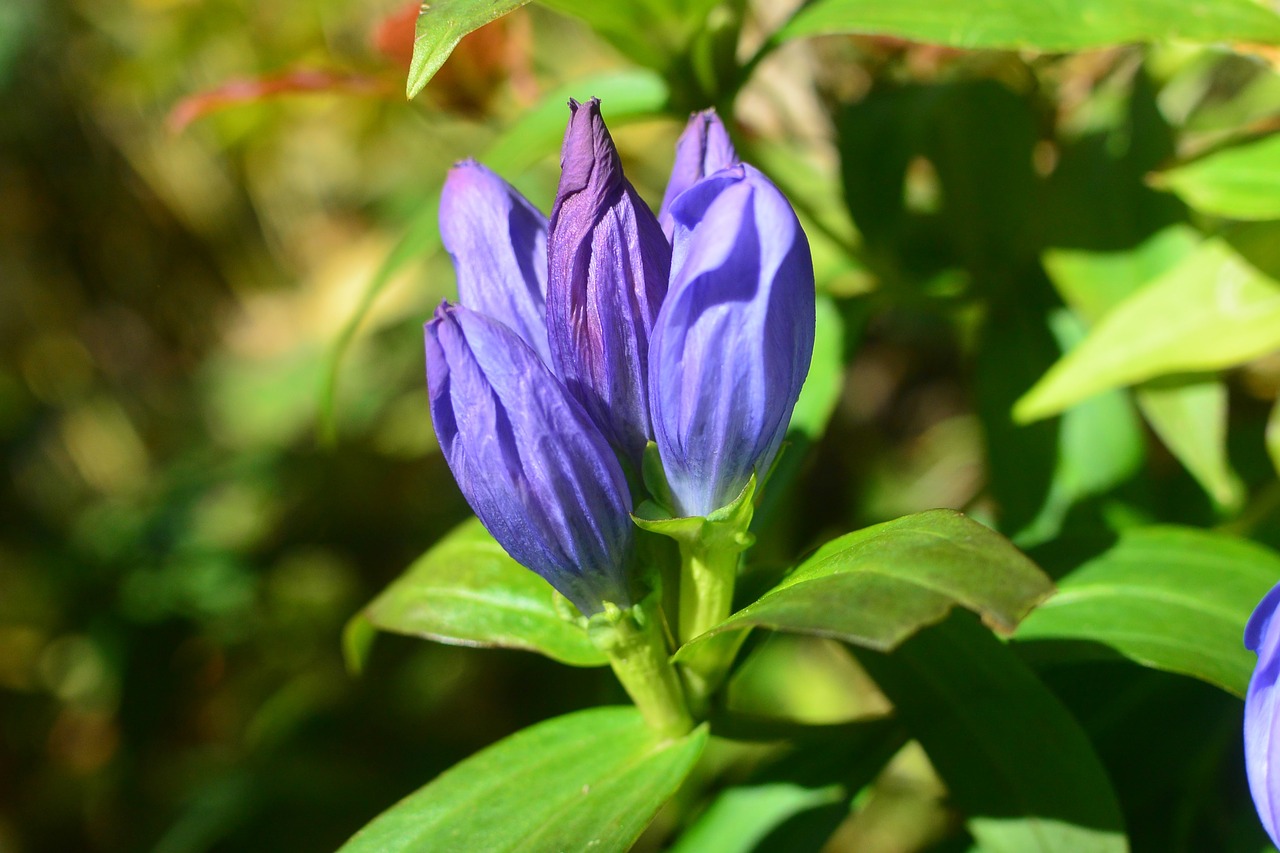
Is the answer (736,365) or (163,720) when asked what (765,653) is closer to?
(163,720)

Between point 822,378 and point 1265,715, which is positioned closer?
point 1265,715

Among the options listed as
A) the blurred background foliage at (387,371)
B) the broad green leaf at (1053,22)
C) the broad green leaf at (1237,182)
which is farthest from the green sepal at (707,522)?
the broad green leaf at (1237,182)

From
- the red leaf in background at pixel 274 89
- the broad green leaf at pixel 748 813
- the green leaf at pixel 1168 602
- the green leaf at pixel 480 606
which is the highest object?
the red leaf in background at pixel 274 89

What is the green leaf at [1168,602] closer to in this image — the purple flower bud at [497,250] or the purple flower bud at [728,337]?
the purple flower bud at [728,337]

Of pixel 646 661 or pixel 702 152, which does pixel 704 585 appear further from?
pixel 702 152

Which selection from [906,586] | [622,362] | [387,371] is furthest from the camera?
[387,371]

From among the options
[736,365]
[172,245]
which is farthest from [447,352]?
[172,245]

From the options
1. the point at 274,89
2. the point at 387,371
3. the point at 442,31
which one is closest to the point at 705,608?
the point at 442,31

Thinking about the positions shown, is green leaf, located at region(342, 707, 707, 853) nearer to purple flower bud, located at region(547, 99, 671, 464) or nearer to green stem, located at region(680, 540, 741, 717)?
green stem, located at region(680, 540, 741, 717)
